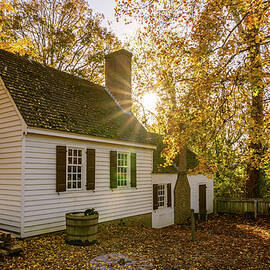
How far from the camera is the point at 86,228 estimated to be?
8773 millimetres

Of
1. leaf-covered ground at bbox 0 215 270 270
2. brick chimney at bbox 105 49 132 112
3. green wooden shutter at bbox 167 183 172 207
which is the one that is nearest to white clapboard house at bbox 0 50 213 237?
green wooden shutter at bbox 167 183 172 207

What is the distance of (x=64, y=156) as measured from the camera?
32.9 ft

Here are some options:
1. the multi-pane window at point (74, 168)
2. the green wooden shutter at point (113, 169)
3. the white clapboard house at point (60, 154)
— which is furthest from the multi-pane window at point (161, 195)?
the multi-pane window at point (74, 168)

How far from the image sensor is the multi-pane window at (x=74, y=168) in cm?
1056

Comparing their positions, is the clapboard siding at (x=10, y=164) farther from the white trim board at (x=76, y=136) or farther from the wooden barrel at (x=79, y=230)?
the wooden barrel at (x=79, y=230)

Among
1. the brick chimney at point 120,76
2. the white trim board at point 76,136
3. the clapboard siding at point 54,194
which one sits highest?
the brick chimney at point 120,76

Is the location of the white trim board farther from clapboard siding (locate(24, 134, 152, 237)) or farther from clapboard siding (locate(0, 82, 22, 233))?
clapboard siding (locate(0, 82, 22, 233))

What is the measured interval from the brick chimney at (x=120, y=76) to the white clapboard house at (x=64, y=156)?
0.98m

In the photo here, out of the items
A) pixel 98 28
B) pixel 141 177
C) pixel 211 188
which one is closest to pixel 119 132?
pixel 141 177

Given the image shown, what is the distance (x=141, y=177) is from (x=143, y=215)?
196 centimetres

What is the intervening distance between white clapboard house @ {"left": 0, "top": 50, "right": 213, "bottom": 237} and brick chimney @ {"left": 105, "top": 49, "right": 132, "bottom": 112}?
0.98 metres

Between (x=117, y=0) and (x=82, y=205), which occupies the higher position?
(x=117, y=0)

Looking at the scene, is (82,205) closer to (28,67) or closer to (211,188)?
(28,67)

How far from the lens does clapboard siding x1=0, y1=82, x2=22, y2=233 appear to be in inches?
356
